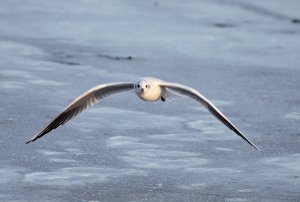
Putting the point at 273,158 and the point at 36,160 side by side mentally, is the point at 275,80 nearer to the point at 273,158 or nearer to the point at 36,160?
the point at 273,158

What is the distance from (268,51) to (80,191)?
510cm

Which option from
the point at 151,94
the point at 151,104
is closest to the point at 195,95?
the point at 151,94

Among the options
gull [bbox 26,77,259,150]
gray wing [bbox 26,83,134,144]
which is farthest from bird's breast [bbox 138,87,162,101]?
gray wing [bbox 26,83,134,144]

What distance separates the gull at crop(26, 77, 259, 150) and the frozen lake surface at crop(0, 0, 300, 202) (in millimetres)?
259

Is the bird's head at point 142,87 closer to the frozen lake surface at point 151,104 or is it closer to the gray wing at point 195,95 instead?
the gray wing at point 195,95

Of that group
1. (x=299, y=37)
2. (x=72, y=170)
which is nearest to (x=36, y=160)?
(x=72, y=170)

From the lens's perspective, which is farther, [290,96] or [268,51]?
[268,51]

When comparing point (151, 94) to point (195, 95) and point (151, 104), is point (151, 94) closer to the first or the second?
point (195, 95)

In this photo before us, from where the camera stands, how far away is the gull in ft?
21.2

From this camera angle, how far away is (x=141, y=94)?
6449mm

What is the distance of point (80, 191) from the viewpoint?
601 cm

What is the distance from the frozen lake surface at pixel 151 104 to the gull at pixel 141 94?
259 millimetres

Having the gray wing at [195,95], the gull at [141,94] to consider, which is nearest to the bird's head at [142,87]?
the gull at [141,94]

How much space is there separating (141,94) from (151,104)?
6.94 feet
